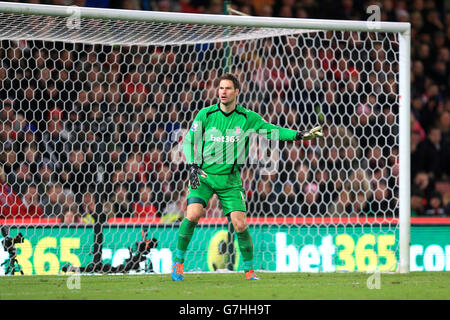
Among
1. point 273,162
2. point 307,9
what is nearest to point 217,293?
point 273,162

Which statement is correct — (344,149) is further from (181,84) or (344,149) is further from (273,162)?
(181,84)

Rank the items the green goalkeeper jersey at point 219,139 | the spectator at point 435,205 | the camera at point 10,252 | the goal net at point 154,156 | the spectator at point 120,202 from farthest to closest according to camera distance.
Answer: the spectator at point 435,205, the spectator at point 120,202, the goal net at point 154,156, the camera at point 10,252, the green goalkeeper jersey at point 219,139

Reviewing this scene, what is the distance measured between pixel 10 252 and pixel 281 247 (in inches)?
111

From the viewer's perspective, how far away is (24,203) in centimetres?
806

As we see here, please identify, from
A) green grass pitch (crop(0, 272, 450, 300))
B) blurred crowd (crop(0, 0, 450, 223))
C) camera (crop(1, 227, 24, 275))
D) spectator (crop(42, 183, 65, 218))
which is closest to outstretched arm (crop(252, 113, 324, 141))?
green grass pitch (crop(0, 272, 450, 300))

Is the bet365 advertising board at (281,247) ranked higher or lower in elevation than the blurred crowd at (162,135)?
lower

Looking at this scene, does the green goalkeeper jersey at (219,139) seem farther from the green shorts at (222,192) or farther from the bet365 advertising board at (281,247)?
the bet365 advertising board at (281,247)

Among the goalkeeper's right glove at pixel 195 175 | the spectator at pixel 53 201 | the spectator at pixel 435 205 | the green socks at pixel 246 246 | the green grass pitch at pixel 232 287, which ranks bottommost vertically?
the green grass pitch at pixel 232 287

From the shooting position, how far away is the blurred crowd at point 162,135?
812cm

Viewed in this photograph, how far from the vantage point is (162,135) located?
8.90 meters

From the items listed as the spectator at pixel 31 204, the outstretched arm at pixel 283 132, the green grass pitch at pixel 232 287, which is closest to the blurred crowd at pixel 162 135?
the spectator at pixel 31 204

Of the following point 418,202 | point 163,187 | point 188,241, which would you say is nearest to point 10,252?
point 163,187

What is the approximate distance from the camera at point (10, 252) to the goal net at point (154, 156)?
0.07ft

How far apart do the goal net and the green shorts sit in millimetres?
1611
